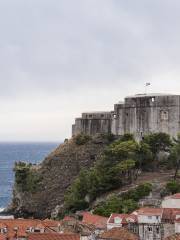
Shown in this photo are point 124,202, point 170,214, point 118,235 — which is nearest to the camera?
point 118,235

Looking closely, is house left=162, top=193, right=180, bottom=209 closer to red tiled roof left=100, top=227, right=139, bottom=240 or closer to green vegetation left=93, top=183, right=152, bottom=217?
green vegetation left=93, top=183, right=152, bottom=217

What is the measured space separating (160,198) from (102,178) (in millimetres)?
9321

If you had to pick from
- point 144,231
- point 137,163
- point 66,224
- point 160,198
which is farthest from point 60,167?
point 144,231

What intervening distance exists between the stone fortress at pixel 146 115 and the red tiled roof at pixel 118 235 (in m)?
35.2

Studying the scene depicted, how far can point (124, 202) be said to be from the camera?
66875mm

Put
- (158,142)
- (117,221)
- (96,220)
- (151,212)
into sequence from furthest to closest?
1. (158,142)
2. (96,220)
3. (117,221)
4. (151,212)

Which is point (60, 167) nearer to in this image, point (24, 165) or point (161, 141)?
point (24, 165)

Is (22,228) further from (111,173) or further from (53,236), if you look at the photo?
(111,173)

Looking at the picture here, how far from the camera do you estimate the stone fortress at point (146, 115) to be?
279ft

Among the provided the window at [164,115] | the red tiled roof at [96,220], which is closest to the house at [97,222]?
the red tiled roof at [96,220]

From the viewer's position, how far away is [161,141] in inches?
3182

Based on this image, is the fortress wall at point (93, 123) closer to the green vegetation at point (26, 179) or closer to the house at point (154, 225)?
the green vegetation at point (26, 179)

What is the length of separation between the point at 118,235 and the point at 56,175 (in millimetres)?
41044

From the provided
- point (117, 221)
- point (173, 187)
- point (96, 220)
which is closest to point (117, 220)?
point (117, 221)
